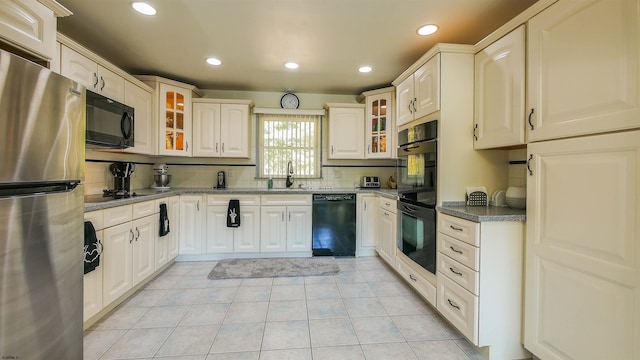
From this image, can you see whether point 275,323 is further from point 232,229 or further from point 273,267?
point 232,229

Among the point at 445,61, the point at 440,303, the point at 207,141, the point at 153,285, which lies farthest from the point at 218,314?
the point at 445,61

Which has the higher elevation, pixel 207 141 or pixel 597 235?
pixel 207 141

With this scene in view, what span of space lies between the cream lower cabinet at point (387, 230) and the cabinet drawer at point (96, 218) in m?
2.59

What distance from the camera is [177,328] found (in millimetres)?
1958

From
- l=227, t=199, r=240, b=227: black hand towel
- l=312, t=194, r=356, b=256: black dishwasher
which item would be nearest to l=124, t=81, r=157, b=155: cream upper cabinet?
l=227, t=199, r=240, b=227: black hand towel

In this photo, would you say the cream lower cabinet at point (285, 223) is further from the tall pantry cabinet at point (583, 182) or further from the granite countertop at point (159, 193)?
the tall pantry cabinet at point (583, 182)

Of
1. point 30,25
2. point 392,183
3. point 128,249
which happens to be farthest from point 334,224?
point 30,25

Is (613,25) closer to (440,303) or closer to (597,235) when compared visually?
(597,235)

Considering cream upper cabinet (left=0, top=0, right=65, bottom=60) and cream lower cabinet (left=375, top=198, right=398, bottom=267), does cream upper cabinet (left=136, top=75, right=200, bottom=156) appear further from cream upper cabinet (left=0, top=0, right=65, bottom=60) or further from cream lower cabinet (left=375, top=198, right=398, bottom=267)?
cream lower cabinet (left=375, top=198, right=398, bottom=267)

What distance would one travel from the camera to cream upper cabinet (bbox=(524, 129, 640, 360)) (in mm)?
1118

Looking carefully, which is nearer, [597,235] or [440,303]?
[597,235]

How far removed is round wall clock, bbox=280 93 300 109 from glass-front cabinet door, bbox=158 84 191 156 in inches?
49.9

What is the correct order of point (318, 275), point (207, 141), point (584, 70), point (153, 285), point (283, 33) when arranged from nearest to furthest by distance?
point (584, 70)
point (283, 33)
point (153, 285)
point (318, 275)
point (207, 141)

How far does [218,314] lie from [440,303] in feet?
5.67
